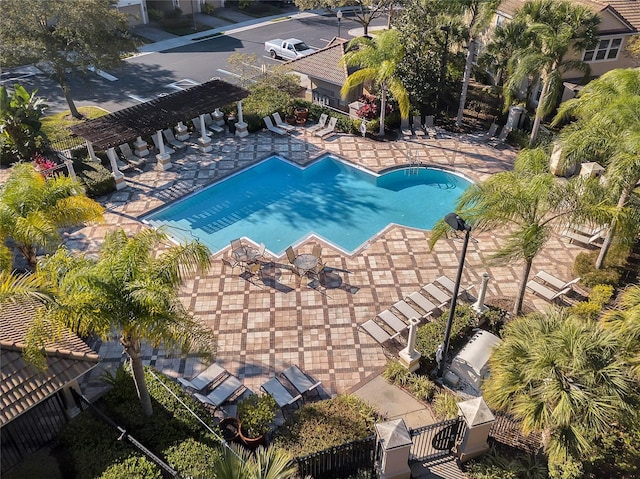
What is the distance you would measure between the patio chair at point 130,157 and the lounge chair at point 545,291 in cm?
1786

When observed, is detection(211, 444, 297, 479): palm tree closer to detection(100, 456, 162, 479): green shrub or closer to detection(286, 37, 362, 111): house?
detection(100, 456, 162, 479): green shrub

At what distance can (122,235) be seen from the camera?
11.5 meters

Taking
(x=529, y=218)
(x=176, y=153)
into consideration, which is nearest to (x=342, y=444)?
(x=529, y=218)

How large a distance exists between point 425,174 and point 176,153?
12336 millimetres

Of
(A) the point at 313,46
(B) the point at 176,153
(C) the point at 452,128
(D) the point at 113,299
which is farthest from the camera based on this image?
(A) the point at 313,46

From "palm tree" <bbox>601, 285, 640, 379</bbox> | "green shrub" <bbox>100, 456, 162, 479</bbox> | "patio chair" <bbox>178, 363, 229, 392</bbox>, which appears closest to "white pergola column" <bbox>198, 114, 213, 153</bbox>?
"patio chair" <bbox>178, 363, 229, 392</bbox>

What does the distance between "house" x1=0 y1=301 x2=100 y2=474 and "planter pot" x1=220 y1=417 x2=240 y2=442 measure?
3459mm

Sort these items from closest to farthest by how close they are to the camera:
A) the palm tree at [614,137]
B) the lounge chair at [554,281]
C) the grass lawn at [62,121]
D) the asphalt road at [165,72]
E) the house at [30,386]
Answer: the house at [30,386] < the palm tree at [614,137] < the lounge chair at [554,281] < the grass lawn at [62,121] < the asphalt road at [165,72]

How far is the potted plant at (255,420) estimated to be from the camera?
493 inches

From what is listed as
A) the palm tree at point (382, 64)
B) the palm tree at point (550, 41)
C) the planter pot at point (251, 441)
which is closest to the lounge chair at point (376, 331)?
the planter pot at point (251, 441)

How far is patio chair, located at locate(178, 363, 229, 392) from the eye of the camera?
14031mm

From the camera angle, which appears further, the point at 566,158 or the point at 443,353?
the point at 566,158

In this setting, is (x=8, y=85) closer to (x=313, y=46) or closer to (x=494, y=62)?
(x=313, y=46)

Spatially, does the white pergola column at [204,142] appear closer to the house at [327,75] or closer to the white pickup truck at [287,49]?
the house at [327,75]
